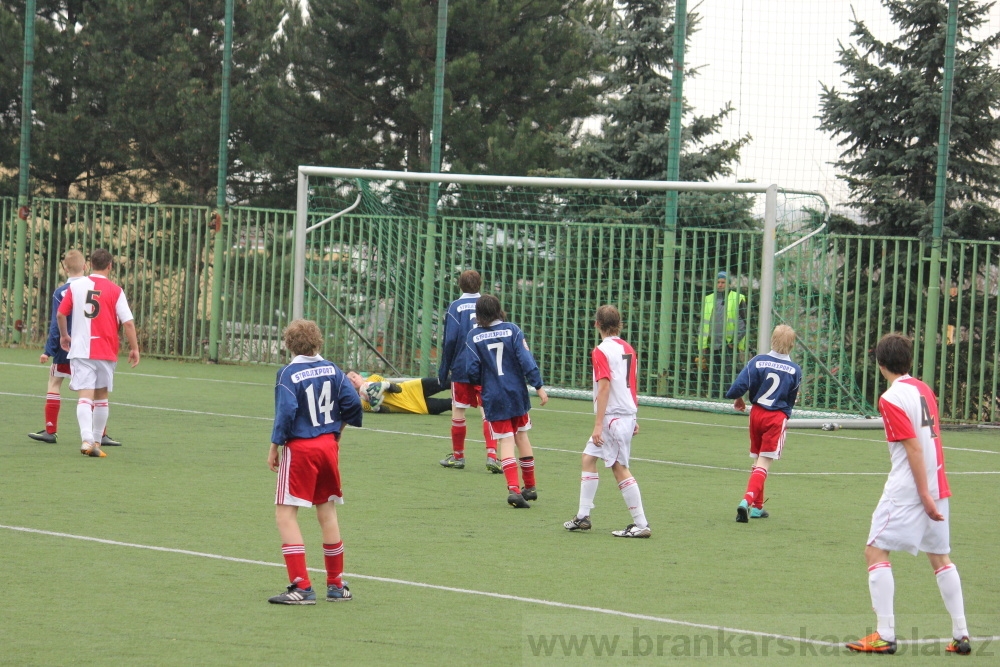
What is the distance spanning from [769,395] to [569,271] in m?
9.06

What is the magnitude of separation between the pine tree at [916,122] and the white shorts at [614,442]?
33.9 feet

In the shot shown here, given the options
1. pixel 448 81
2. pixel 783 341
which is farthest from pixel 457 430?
pixel 448 81

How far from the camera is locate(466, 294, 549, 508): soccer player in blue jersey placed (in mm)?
9617

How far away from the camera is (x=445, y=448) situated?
12.4 metres

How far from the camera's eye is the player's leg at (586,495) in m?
8.49

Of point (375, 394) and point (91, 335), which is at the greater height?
point (91, 335)

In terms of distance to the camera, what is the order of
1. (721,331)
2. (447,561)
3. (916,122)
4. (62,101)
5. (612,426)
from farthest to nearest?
(62,101) < (916,122) < (721,331) < (612,426) < (447,561)

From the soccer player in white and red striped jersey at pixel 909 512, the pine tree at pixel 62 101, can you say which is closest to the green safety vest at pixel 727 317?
the soccer player in white and red striped jersey at pixel 909 512

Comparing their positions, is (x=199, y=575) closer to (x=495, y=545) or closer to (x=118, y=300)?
(x=495, y=545)

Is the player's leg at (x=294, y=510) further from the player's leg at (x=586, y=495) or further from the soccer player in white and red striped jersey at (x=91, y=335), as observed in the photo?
the soccer player in white and red striped jersey at (x=91, y=335)

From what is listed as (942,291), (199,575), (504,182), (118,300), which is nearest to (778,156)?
(942,291)

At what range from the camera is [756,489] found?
9.21 meters

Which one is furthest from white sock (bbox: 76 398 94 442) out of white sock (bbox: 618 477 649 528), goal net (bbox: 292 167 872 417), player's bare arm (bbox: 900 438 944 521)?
player's bare arm (bbox: 900 438 944 521)

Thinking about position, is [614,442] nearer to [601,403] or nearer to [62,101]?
[601,403]
